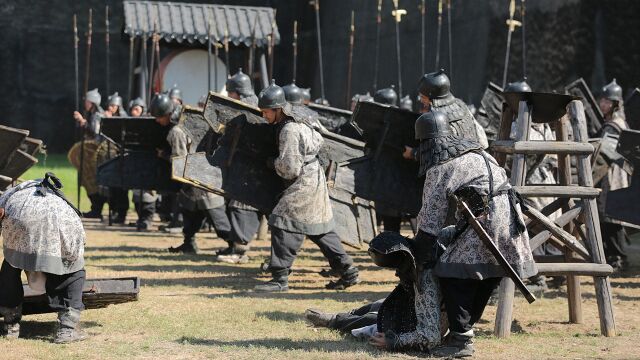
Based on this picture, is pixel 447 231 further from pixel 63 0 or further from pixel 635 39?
pixel 63 0

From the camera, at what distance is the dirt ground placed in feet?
22.5

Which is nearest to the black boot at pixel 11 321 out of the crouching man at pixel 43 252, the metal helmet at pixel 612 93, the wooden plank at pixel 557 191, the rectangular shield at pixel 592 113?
the crouching man at pixel 43 252

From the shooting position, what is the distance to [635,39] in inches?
659

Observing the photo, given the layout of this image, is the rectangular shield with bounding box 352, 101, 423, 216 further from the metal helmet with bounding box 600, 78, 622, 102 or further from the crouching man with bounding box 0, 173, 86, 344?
the crouching man with bounding box 0, 173, 86, 344

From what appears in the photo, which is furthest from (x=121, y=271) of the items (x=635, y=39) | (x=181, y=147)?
(x=635, y=39)

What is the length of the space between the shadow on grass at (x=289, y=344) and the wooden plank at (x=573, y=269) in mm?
1312

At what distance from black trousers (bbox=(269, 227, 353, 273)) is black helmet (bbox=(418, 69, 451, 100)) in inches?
65.8

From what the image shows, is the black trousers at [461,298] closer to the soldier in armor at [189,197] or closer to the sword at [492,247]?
the sword at [492,247]

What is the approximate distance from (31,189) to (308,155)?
302cm

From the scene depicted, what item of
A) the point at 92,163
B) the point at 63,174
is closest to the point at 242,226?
the point at 92,163

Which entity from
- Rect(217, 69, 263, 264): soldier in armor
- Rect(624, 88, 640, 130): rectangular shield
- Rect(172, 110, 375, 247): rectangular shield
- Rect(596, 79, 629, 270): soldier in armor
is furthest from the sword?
Rect(624, 88, 640, 130): rectangular shield

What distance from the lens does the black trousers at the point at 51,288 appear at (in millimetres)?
7043

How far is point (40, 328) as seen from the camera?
7.56 meters

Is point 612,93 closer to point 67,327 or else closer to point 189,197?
point 189,197
